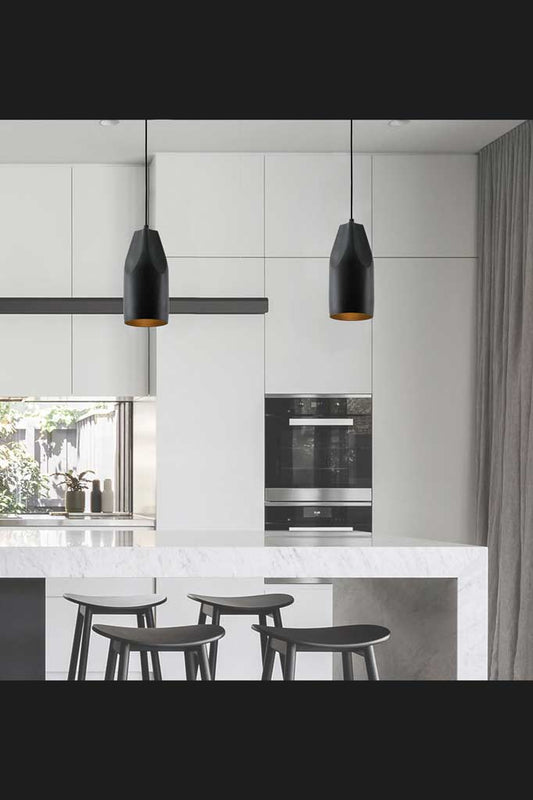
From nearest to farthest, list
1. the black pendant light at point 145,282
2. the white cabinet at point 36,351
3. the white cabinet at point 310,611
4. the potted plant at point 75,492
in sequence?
the black pendant light at point 145,282
the white cabinet at point 310,611
the white cabinet at point 36,351
the potted plant at point 75,492

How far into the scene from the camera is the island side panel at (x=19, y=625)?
2.85 m

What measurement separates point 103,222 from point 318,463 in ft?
5.66

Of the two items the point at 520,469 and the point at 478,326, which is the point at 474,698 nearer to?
the point at 520,469

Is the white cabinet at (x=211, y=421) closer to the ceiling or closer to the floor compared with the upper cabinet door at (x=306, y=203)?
closer to the floor

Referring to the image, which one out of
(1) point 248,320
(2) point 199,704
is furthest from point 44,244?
(2) point 199,704

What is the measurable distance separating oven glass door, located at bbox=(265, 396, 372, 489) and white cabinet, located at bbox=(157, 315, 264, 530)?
69mm

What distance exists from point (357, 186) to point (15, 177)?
5.97 ft

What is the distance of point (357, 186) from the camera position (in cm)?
457

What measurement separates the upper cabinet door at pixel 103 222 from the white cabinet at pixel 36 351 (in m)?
0.23

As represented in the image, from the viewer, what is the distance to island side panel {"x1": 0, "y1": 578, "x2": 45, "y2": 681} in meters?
2.85

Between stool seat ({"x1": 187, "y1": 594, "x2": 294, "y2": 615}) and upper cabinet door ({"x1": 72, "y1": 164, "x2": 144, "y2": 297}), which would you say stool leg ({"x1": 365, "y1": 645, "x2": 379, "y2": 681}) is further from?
upper cabinet door ({"x1": 72, "y1": 164, "x2": 144, "y2": 297})

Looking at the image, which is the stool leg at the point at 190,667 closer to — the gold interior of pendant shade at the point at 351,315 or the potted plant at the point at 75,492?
the gold interior of pendant shade at the point at 351,315

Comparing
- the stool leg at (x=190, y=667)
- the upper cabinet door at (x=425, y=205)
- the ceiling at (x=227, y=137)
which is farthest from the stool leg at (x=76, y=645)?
the upper cabinet door at (x=425, y=205)

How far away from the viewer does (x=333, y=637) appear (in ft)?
8.55
